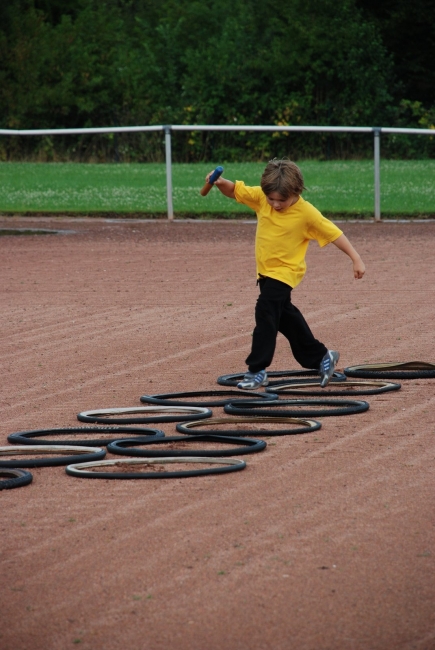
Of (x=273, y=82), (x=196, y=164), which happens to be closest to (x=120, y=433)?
(x=196, y=164)

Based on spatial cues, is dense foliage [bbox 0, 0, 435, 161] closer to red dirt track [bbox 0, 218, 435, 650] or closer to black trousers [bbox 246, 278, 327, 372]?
red dirt track [bbox 0, 218, 435, 650]

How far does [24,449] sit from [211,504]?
1.36 m

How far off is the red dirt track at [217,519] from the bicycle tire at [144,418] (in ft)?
0.27

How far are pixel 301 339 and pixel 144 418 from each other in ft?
4.63

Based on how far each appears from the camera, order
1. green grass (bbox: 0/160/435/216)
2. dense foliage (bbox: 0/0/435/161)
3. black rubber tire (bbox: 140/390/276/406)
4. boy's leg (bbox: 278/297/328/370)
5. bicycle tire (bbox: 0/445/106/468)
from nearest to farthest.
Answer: bicycle tire (bbox: 0/445/106/468)
black rubber tire (bbox: 140/390/276/406)
boy's leg (bbox: 278/297/328/370)
green grass (bbox: 0/160/435/216)
dense foliage (bbox: 0/0/435/161)

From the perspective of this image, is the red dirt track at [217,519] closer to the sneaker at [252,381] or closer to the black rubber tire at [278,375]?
the black rubber tire at [278,375]

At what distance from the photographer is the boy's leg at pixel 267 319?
283 inches

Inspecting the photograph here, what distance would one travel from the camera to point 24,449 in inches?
231

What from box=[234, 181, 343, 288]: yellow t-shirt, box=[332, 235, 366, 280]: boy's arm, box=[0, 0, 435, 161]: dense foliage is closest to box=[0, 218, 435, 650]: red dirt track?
box=[332, 235, 366, 280]: boy's arm

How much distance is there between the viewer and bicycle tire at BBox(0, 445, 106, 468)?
5.61m

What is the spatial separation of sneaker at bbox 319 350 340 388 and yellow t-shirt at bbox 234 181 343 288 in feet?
1.69

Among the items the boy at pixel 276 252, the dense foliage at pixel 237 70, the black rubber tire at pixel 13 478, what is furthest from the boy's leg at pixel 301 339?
the dense foliage at pixel 237 70

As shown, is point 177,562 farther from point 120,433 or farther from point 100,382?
point 100,382

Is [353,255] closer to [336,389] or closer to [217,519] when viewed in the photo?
[336,389]
